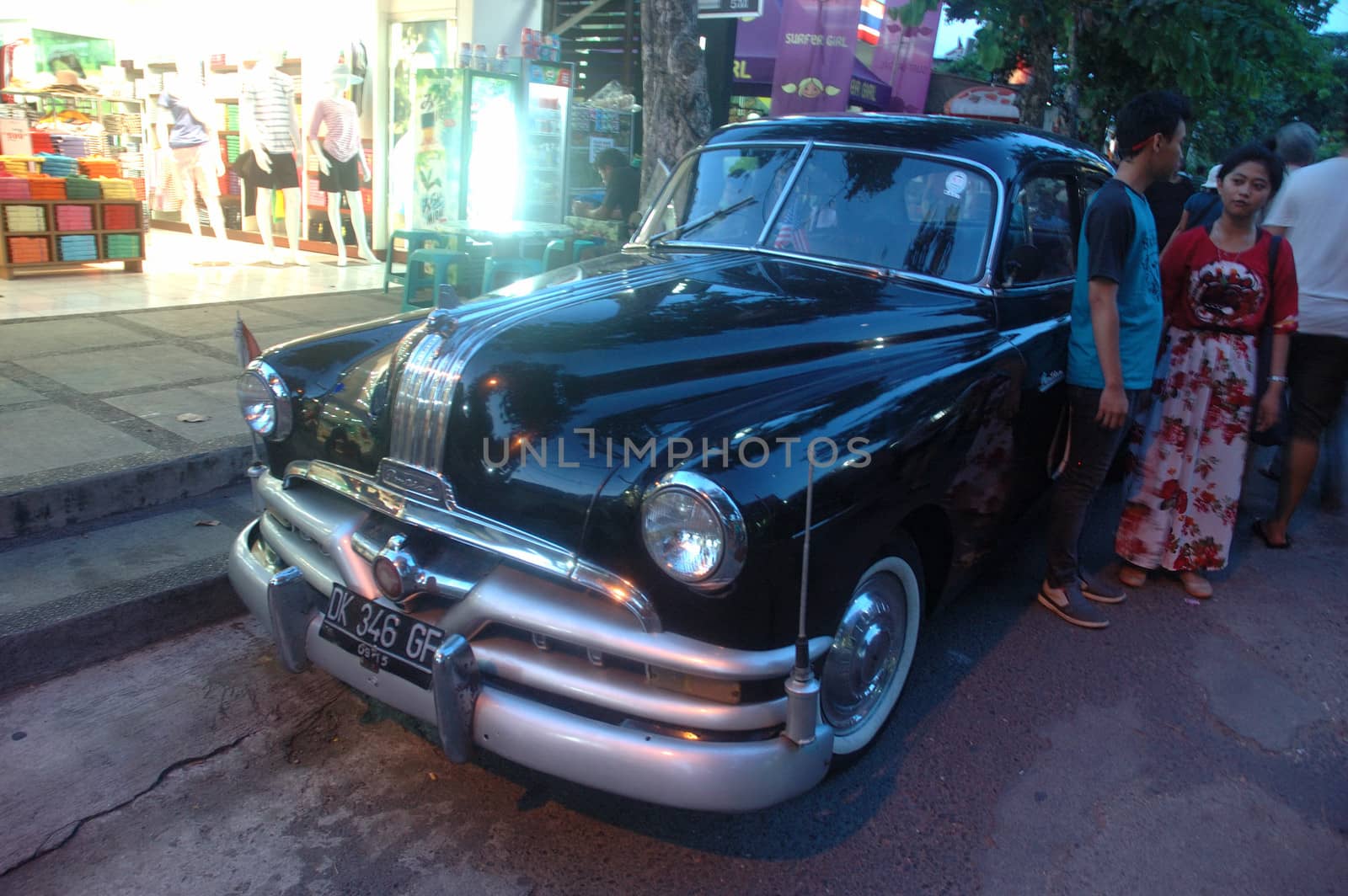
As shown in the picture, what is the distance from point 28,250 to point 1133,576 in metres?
8.96

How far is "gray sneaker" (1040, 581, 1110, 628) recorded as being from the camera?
3812 mm

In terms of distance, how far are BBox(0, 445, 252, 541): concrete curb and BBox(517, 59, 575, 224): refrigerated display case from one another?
5.70 metres

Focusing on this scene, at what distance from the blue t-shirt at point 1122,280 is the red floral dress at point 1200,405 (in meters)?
0.52

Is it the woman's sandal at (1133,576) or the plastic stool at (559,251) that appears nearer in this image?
the woman's sandal at (1133,576)

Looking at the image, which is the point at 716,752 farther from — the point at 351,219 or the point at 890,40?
the point at 890,40

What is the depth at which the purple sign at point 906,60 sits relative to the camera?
46.1 ft

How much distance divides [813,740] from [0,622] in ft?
8.72

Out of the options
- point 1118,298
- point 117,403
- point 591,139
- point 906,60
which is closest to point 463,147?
point 591,139

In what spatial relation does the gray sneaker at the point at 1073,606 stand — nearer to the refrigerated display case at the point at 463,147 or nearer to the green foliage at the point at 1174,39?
the green foliage at the point at 1174,39

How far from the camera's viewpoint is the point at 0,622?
313 centimetres

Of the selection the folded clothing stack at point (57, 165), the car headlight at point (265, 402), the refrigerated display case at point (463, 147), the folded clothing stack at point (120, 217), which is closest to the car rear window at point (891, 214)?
the car headlight at point (265, 402)

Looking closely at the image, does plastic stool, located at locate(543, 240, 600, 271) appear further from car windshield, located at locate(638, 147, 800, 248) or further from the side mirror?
the side mirror

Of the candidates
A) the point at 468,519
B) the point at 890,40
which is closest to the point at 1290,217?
the point at 468,519

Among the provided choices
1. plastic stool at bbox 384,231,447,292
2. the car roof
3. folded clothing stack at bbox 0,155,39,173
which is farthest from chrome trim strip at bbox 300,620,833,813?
folded clothing stack at bbox 0,155,39,173
